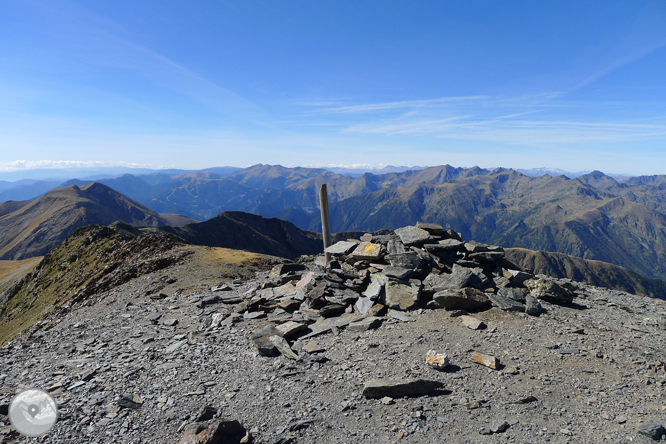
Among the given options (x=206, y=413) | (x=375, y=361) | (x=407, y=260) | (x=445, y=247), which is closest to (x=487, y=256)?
(x=445, y=247)

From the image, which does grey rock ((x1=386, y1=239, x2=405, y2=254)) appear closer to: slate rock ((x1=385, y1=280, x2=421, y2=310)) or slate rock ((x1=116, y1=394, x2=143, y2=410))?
slate rock ((x1=385, y1=280, x2=421, y2=310))

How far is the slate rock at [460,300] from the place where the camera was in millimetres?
14613

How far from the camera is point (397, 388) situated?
955 cm

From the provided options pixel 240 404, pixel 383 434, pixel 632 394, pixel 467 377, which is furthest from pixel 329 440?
pixel 632 394

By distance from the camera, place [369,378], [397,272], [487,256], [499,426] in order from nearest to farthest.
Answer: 1. [499,426]
2. [369,378]
3. [397,272]
4. [487,256]

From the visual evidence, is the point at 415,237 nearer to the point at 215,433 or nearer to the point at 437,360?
the point at 437,360

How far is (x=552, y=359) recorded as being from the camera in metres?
11.1

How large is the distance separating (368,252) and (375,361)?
837 cm

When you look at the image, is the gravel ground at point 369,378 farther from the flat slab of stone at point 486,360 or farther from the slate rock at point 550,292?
the slate rock at point 550,292

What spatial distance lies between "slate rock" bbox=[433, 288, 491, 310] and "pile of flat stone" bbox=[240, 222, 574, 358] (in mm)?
18

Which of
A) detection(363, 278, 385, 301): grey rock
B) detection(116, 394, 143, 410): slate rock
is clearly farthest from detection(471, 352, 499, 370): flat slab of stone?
detection(116, 394, 143, 410): slate rock

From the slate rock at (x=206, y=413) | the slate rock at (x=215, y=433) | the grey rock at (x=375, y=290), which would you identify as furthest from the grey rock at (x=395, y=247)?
the slate rock at (x=215, y=433)

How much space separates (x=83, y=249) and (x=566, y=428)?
205 feet

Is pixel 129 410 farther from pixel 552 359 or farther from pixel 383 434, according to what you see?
pixel 552 359
